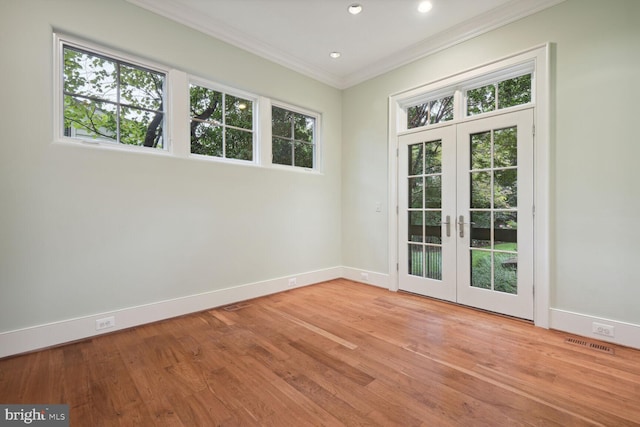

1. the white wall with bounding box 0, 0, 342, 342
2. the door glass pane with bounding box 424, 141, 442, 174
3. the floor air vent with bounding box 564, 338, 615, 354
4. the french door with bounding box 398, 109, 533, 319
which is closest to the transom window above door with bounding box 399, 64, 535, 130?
the french door with bounding box 398, 109, 533, 319

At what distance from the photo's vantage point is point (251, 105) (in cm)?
383

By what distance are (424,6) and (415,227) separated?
2483mm

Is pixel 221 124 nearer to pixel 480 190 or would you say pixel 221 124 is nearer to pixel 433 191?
pixel 433 191

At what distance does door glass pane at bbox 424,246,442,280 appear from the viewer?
3.66 metres

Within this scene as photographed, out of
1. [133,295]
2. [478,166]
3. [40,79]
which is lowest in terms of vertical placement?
[133,295]

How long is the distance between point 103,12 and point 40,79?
2.74 feet

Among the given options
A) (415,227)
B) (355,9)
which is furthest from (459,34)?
(415,227)

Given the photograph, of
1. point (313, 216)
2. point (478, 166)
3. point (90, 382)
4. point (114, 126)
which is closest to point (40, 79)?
point (114, 126)

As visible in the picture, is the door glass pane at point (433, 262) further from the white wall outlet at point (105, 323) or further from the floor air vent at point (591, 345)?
the white wall outlet at point (105, 323)

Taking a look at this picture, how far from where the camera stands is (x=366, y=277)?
4.45 meters

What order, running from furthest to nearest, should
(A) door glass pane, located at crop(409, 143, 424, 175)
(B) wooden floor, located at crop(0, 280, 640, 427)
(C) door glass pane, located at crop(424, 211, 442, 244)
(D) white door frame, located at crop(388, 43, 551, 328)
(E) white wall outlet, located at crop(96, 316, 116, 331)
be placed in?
1. (A) door glass pane, located at crop(409, 143, 424, 175)
2. (C) door glass pane, located at crop(424, 211, 442, 244)
3. (D) white door frame, located at crop(388, 43, 551, 328)
4. (E) white wall outlet, located at crop(96, 316, 116, 331)
5. (B) wooden floor, located at crop(0, 280, 640, 427)

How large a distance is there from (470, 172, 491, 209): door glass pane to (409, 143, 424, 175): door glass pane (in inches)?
26.1

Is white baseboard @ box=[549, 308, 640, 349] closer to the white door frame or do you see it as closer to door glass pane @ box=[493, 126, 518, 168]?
the white door frame

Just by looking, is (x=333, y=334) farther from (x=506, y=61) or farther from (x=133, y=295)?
(x=506, y=61)
